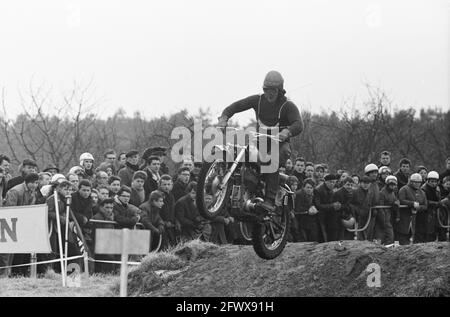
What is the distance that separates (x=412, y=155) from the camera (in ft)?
107

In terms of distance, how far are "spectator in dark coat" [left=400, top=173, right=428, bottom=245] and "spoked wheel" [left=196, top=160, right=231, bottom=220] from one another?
677 centimetres

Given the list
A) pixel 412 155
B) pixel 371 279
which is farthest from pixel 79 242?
pixel 412 155

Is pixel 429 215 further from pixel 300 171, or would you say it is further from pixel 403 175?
pixel 300 171

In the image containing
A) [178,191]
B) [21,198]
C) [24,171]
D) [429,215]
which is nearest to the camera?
[21,198]

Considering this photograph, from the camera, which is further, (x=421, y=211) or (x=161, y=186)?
(x=421, y=211)

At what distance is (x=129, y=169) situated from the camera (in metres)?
15.5

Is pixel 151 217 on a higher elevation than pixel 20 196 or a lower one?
lower

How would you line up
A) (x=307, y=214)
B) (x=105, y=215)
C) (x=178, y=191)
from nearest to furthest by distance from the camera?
(x=105, y=215) → (x=178, y=191) → (x=307, y=214)

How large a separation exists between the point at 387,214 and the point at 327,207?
5.26ft

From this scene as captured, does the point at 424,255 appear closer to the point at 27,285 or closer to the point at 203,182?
the point at 203,182

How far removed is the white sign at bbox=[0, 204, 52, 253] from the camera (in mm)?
12133

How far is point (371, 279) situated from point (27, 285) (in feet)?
15.6

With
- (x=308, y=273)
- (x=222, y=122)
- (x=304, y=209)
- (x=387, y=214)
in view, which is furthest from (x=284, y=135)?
(x=387, y=214)

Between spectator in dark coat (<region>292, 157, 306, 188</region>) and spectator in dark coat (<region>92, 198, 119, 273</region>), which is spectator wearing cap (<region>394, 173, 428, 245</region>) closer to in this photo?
spectator in dark coat (<region>292, 157, 306, 188</region>)
